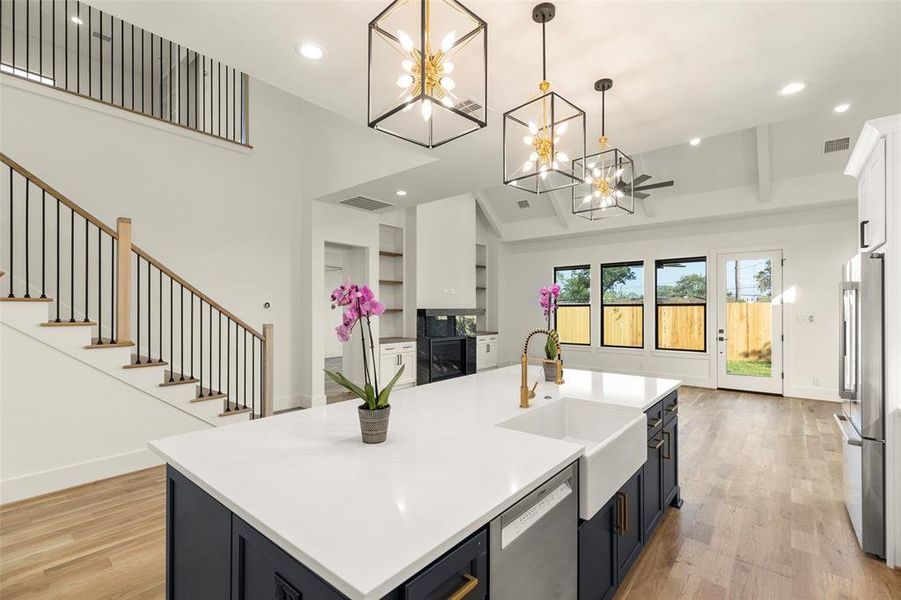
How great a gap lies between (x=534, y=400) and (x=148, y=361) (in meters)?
3.45

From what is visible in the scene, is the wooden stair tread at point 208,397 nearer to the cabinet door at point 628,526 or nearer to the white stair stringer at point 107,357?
the white stair stringer at point 107,357

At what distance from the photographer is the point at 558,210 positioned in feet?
26.1

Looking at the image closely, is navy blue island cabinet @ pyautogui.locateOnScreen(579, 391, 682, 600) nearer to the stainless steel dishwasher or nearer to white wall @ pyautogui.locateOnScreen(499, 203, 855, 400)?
the stainless steel dishwasher

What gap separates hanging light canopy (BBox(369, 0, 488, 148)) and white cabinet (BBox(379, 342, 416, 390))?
341 centimetres

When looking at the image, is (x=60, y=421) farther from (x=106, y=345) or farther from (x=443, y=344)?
(x=443, y=344)

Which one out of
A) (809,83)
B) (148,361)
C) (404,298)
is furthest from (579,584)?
(404,298)

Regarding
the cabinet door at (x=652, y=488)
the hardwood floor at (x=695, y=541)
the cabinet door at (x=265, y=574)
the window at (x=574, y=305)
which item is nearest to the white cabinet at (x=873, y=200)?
the cabinet door at (x=652, y=488)

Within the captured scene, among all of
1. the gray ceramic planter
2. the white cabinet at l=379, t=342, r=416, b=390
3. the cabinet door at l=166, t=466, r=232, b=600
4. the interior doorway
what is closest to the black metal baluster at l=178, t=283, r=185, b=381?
the white cabinet at l=379, t=342, r=416, b=390

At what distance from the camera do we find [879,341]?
2230mm

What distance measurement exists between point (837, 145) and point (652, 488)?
5790 mm

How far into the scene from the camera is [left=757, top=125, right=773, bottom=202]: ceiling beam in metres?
5.46

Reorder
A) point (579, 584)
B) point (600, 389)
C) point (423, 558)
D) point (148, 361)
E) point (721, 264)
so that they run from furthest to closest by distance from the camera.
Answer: point (721, 264) → point (148, 361) → point (600, 389) → point (579, 584) → point (423, 558)

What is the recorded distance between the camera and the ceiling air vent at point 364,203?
557cm

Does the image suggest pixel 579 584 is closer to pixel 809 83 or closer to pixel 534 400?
pixel 534 400
